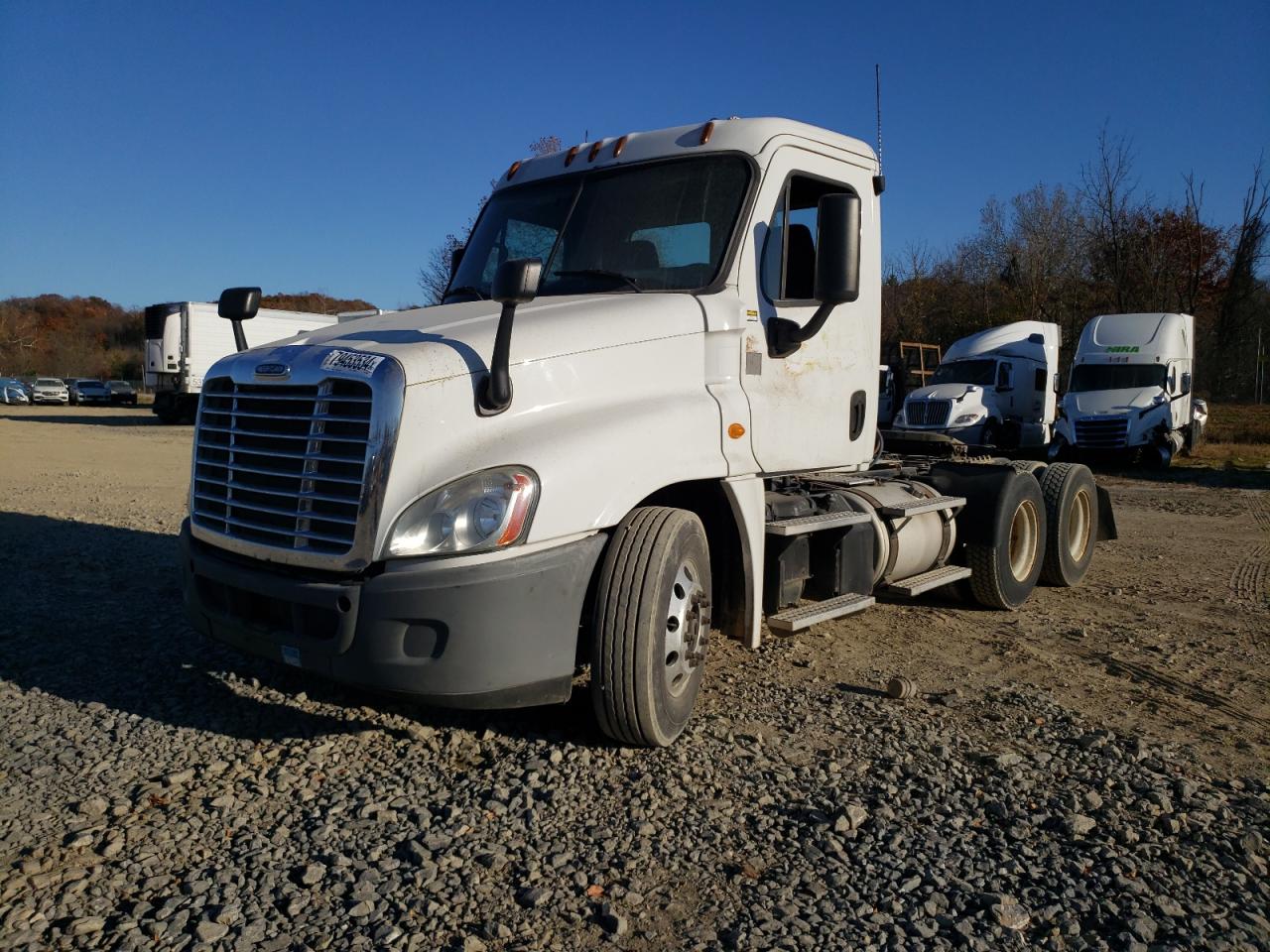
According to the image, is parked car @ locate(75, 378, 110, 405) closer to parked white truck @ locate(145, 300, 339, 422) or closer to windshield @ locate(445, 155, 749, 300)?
parked white truck @ locate(145, 300, 339, 422)

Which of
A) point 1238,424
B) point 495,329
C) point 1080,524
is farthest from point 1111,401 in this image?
point 495,329

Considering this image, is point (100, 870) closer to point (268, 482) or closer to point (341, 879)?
point (341, 879)

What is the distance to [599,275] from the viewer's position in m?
4.74

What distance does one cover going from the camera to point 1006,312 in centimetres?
3994

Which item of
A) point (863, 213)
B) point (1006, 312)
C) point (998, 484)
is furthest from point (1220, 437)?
point (863, 213)

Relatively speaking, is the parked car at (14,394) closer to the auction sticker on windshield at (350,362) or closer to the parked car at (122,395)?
the parked car at (122,395)

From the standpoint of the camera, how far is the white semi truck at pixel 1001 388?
2389 centimetres

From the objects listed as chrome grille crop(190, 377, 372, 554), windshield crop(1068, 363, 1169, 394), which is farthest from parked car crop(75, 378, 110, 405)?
chrome grille crop(190, 377, 372, 554)

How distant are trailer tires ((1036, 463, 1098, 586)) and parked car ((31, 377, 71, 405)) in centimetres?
5597

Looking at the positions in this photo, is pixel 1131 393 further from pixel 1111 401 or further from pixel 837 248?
pixel 837 248

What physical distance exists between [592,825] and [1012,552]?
5.13m

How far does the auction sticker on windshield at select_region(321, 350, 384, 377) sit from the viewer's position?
354cm

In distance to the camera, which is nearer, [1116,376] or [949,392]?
[1116,376]

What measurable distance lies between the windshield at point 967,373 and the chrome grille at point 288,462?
906 inches
